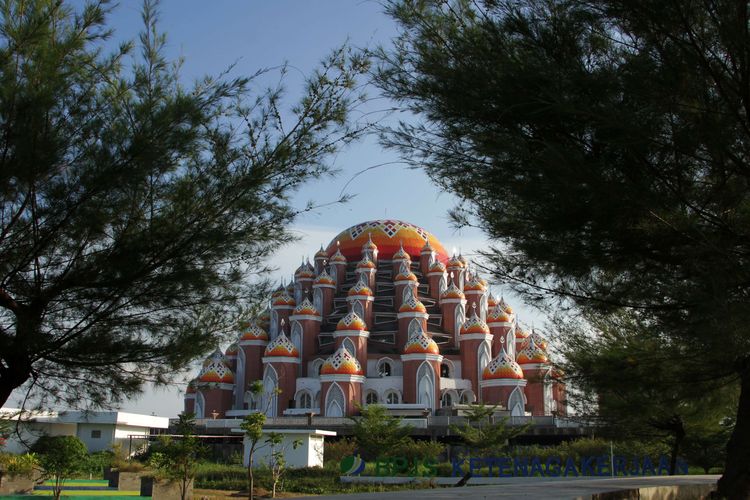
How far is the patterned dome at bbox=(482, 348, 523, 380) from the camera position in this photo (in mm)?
39062

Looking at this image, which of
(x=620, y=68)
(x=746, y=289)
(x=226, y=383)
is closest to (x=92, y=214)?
(x=620, y=68)

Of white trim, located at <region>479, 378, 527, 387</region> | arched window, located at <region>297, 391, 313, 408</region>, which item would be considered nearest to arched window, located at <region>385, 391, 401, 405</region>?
arched window, located at <region>297, 391, 313, 408</region>

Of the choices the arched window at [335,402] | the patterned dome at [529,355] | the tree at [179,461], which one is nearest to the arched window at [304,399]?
the arched window at [335,402]

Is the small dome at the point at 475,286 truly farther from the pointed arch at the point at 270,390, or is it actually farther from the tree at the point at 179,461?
the tree at the point at 179,461

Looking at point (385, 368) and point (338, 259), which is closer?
point (385, 368)

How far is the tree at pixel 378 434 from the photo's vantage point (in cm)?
2688

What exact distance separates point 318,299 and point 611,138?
4177 centimetres

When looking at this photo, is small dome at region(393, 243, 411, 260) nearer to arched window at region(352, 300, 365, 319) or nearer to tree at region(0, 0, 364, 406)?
arched window at region(352, 300, 365, 319)

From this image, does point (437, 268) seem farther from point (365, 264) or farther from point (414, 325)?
point (414, 325)

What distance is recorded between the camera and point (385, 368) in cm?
4272

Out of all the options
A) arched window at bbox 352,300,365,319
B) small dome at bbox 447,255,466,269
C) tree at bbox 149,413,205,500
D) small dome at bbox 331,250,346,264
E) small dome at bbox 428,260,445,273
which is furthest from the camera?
small dome at bbox 331,250,346,264

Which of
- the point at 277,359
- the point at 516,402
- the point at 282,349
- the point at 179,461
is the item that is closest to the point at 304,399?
the point at 277,359

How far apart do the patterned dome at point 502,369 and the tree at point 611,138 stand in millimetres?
31458

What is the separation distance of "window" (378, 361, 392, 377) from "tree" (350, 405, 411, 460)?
1350cm
